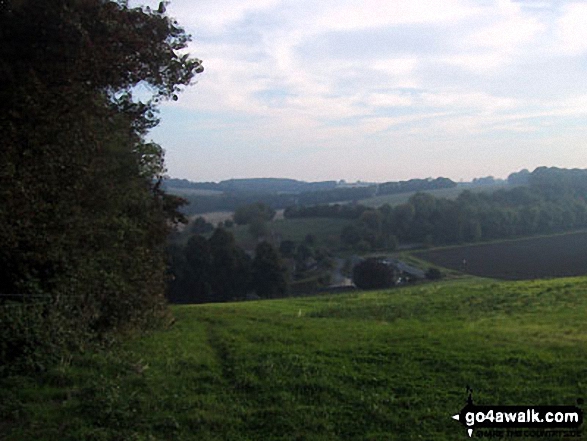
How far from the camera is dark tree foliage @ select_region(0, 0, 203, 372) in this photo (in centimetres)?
1036

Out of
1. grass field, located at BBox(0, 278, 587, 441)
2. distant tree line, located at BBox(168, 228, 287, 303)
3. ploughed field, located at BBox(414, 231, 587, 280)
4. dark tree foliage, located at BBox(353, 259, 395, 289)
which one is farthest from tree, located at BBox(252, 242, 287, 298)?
grass field, located at BBox(0, 278, 587, 441)

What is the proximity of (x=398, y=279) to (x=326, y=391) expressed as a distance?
2016 inches

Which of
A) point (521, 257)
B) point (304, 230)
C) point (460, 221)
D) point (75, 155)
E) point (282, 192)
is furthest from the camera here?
point (282, 192)

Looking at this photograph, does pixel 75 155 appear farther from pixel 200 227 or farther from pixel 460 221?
pixel 460 221

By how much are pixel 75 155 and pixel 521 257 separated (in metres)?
60.7

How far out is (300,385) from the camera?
862 centimetres

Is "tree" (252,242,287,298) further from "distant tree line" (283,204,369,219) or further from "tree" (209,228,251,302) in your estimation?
"distant tree line" (283,204,369,219)

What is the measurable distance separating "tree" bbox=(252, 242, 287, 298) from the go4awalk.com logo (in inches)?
2015

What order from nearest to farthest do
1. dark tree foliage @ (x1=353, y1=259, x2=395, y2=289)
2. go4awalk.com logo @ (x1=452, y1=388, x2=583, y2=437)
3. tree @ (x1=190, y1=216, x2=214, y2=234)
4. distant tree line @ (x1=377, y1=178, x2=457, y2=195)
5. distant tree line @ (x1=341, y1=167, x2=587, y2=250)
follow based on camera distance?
1. go4awalk.com logo @ (x1=452, y1=388, x2=583, y2=437)
2. dark tree foliage @ (x1=353, y1=259, x2=395, y2=289)
3. tree @ (x1=190, y1=216, x2=214, y2=234)
4. distant tree line @ (x1=341, y1=167, x2=587, y2=250)
5. distant tree line @ (x1=377, y1=178, x2=457, y2=195)

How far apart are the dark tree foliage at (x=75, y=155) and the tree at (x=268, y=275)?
4078cm

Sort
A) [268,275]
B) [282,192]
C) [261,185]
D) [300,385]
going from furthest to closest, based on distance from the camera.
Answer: [261,185] → [282,192] → [268,275] → [300,385]

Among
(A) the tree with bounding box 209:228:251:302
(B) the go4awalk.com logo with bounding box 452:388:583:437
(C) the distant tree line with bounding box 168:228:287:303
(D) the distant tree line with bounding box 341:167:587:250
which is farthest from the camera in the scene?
(D) the distant tree line with bounding box 341:167:587:250

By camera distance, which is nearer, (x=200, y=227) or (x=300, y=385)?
(x=300, y=385)

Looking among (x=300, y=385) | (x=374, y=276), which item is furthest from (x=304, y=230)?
(x=300, y=385)
